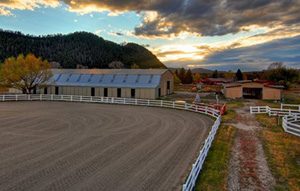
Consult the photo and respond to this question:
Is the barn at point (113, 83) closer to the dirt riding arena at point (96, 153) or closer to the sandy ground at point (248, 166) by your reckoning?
the dirt riding arena at point (96, 153)

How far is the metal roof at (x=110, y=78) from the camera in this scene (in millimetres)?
53281

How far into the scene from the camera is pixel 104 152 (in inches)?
626

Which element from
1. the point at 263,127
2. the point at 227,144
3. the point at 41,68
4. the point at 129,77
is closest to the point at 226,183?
the point at 227,144

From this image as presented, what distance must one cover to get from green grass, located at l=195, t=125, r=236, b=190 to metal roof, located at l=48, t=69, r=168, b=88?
33.3m

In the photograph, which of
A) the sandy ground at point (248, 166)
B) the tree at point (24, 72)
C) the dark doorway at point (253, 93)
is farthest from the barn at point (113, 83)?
the sandy ground at point (248, 166)

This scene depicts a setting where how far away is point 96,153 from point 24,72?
1598 inches

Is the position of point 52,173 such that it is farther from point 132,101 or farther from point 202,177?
point 132,101

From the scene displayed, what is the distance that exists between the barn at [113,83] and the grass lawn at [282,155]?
2949 centimetres

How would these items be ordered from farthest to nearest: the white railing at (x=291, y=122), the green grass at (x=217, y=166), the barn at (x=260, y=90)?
the barn at (x=260, y=90)
the white railing at (x=291, y=122)
the green grass at (x=217, y=166)

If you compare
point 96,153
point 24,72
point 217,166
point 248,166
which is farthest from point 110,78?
point 248,166

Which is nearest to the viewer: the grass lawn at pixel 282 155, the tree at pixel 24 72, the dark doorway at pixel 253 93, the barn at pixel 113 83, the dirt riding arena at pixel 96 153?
the dirt riding arena at pixel 96 153

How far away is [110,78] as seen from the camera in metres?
56.2

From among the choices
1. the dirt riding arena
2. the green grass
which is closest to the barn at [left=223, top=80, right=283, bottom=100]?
the dirt riding arena

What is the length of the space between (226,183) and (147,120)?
1668cm
